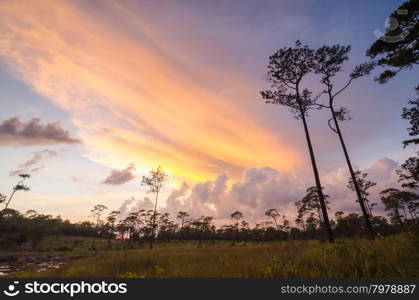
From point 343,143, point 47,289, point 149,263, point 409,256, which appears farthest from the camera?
point 343,143

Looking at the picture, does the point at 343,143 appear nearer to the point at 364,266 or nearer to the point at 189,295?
the point at 364,266

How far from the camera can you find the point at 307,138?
15.0 meters

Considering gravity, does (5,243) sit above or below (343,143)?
below

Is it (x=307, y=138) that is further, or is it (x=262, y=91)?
(x=262, y=91)

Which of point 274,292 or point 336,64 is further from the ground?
point 336,64

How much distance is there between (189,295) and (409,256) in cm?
339

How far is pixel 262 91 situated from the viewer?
17.7 m

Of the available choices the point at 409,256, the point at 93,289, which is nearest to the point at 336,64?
the point at 409,256

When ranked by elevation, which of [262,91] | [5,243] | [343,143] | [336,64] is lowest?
[5,243]

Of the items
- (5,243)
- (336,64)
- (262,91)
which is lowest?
(5,243)

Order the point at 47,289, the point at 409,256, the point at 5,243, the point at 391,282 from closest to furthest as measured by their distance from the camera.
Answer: the point at 391,282 < the point at 409,256 < the point at 47,289 < the point at 5,243

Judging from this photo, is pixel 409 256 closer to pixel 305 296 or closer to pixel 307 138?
pixel 305 296

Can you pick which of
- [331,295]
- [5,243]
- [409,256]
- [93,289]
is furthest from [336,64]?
[5,243]

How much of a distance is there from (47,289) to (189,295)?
2.44 metres
